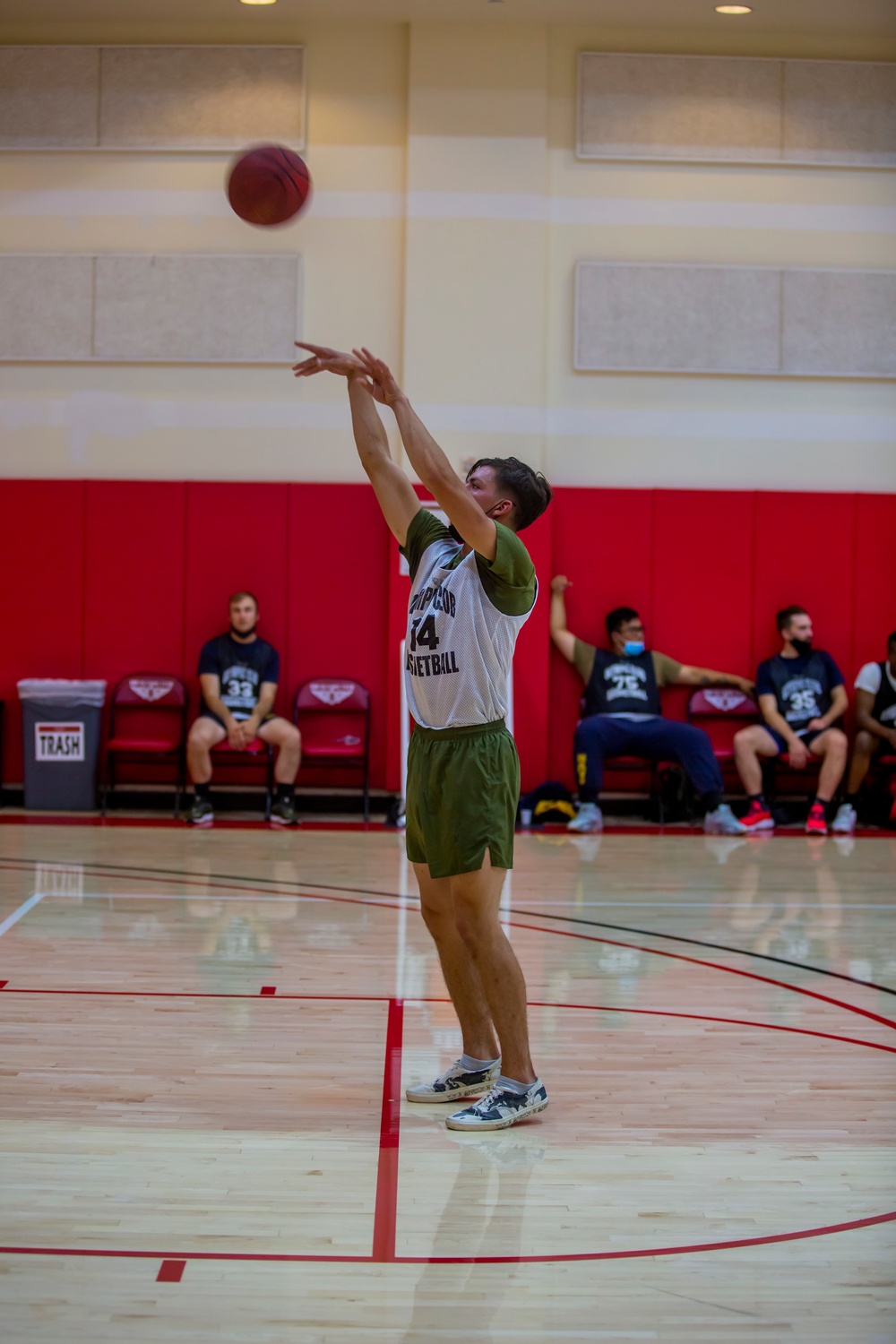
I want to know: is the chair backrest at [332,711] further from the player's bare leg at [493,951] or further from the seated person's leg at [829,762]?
the player's bare leg at [493,951]

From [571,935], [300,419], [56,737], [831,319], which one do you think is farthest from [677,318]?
[571,935]

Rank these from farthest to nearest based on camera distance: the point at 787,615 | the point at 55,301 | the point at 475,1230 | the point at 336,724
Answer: the point at 55,301
the point at 336,724
the point at 787,615
the point at 475,1230

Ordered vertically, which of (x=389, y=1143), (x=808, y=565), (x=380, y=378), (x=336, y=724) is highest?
(x=380, y=378)

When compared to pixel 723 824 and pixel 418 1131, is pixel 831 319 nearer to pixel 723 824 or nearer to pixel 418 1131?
pixel 723 824

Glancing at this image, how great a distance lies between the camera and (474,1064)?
3828 mm

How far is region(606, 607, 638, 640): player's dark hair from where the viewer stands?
31.7ft

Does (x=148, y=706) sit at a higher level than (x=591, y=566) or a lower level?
lower

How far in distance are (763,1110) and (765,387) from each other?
7329 millimetres

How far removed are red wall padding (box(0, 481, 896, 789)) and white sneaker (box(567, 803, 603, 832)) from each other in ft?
2.57

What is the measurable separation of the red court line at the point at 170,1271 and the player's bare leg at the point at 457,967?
3.90 feet

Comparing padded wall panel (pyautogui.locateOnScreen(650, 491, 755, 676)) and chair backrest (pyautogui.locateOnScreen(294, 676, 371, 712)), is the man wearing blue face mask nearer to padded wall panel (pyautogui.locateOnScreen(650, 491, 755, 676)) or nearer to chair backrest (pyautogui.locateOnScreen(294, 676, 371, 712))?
padded wall panel (pyautogui.locateOnScreen(650, 491, 755, 676))

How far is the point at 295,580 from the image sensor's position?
9945mm

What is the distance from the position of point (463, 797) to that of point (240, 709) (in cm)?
602

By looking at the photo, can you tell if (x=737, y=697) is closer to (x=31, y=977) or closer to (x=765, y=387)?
(x=765, y=387)
